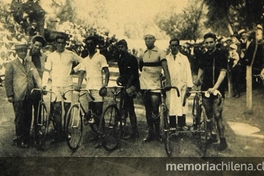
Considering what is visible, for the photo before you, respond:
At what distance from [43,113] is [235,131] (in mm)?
2132

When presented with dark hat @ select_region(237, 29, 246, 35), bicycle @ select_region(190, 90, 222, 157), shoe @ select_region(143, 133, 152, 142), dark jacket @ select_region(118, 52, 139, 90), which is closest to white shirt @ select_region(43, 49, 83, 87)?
dark jacket @ select_region(118, 52, 139, 90)

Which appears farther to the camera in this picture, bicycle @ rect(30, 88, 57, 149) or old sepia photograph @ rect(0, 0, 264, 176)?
bicycle @ rect(30, 88, 57, 149)

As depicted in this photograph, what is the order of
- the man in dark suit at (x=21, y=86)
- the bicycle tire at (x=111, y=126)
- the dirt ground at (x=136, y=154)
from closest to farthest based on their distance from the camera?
1. the dirt ground at (x=136, y=154)
2. the bicycle tire at (x=111, y=126)
3. the man in dark suit at (x=21, y=86)

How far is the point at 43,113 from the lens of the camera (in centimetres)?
412

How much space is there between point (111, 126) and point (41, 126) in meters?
0.80

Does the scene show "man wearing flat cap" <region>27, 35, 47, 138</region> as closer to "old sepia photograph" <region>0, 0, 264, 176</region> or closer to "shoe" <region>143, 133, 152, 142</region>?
"old sepia photograph" <region>0, 0, 264, 176</region>

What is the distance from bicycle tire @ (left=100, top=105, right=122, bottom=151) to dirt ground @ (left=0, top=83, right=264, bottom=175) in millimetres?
92

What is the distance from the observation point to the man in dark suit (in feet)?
13.5

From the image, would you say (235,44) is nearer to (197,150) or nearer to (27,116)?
(197,150)

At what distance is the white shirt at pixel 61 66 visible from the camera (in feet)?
13.4

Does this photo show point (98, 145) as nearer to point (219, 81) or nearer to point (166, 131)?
point (166, 131)

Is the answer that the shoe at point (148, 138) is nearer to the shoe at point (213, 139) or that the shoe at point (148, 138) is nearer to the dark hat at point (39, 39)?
the shoe at point (213, 139)

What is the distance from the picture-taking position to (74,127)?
4051 millimetres

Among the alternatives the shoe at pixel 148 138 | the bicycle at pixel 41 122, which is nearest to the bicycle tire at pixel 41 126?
the bicycle at pixel 41 122
